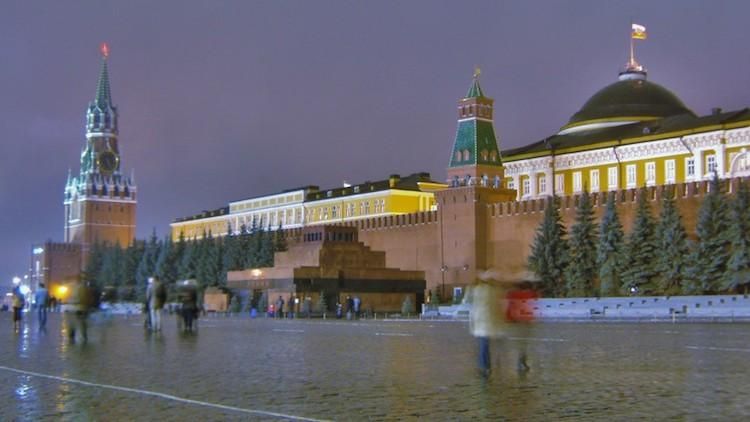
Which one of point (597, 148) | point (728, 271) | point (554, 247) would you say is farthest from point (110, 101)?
point (728, 271)

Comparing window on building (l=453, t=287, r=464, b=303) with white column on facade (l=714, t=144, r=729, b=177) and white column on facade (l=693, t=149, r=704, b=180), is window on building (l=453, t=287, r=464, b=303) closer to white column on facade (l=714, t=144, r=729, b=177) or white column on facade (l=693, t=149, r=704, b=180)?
white column on facade (l=693, t=149, r=704, b=180)

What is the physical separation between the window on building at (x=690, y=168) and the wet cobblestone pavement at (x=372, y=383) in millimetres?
35901

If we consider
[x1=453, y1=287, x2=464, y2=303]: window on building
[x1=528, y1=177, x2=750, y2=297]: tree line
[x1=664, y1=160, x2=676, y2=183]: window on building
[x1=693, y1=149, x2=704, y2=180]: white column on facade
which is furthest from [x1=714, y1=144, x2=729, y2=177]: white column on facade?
[x1=453, y1=287, x2=464, y2=303]: window on building

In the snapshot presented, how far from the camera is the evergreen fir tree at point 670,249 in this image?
1401 inches

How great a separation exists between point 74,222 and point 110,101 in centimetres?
1241

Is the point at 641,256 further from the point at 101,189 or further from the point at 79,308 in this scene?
the point at 101,189

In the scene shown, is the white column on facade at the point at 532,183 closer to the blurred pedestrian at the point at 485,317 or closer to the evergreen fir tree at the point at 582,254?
the evergreen fir tree at the point at 582,254

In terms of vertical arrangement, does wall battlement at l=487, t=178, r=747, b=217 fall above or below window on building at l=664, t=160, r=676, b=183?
below

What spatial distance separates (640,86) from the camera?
61281 mm

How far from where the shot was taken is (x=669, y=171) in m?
50.2

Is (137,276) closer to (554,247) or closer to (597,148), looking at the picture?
(597,148)

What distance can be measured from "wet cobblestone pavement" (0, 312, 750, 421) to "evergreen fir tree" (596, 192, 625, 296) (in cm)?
2362

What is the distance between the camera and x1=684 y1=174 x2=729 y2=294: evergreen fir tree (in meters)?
34.3

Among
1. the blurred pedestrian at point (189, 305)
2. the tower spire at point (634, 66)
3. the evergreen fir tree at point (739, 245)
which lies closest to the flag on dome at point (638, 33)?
the tower spire at point (634, 66)
